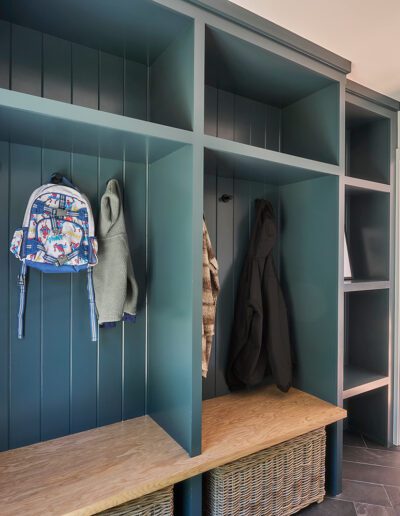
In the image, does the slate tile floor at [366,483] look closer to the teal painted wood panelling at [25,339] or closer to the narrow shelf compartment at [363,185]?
the teal painted wood panelling at [25,339]

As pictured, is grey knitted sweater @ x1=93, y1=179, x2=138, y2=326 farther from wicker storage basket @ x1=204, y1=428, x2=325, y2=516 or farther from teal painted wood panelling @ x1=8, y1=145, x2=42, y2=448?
wicker storage basket @ x1=204, y1=428, x2=325, y2=516

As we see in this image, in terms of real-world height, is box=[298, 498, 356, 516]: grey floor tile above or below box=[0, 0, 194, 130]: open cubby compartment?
below

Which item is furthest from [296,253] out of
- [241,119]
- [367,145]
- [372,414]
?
[372,414]

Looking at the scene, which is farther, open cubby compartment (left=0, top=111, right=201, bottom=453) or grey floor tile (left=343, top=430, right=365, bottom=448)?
grey floor tile (left=343, top=430, right=365, bottom=448)

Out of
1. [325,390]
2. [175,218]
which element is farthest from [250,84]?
[325,390]

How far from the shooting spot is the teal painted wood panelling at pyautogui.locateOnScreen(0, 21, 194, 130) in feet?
4.61

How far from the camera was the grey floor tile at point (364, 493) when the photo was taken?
186 centimetres

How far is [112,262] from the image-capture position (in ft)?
5.02

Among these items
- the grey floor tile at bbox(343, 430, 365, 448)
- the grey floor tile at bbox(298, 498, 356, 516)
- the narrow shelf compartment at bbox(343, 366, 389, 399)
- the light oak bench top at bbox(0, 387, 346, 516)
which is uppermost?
the narrow shelf compartment at bbox(343, 366, 389, 399)

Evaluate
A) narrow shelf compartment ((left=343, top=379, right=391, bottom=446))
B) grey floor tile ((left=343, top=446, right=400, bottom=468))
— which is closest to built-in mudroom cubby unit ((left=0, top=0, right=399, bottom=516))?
narrow shelf compartment ((left=343, top=379, right=391, bottom=446))

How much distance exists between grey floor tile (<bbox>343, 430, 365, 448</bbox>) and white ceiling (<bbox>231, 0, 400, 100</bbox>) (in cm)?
238

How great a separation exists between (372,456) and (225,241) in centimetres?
172

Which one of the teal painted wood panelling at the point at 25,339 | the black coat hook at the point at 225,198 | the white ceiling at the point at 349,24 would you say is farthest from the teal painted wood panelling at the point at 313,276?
the teal painted wood panelling at the point at 25,339

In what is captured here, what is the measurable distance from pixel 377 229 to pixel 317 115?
3.00ft
